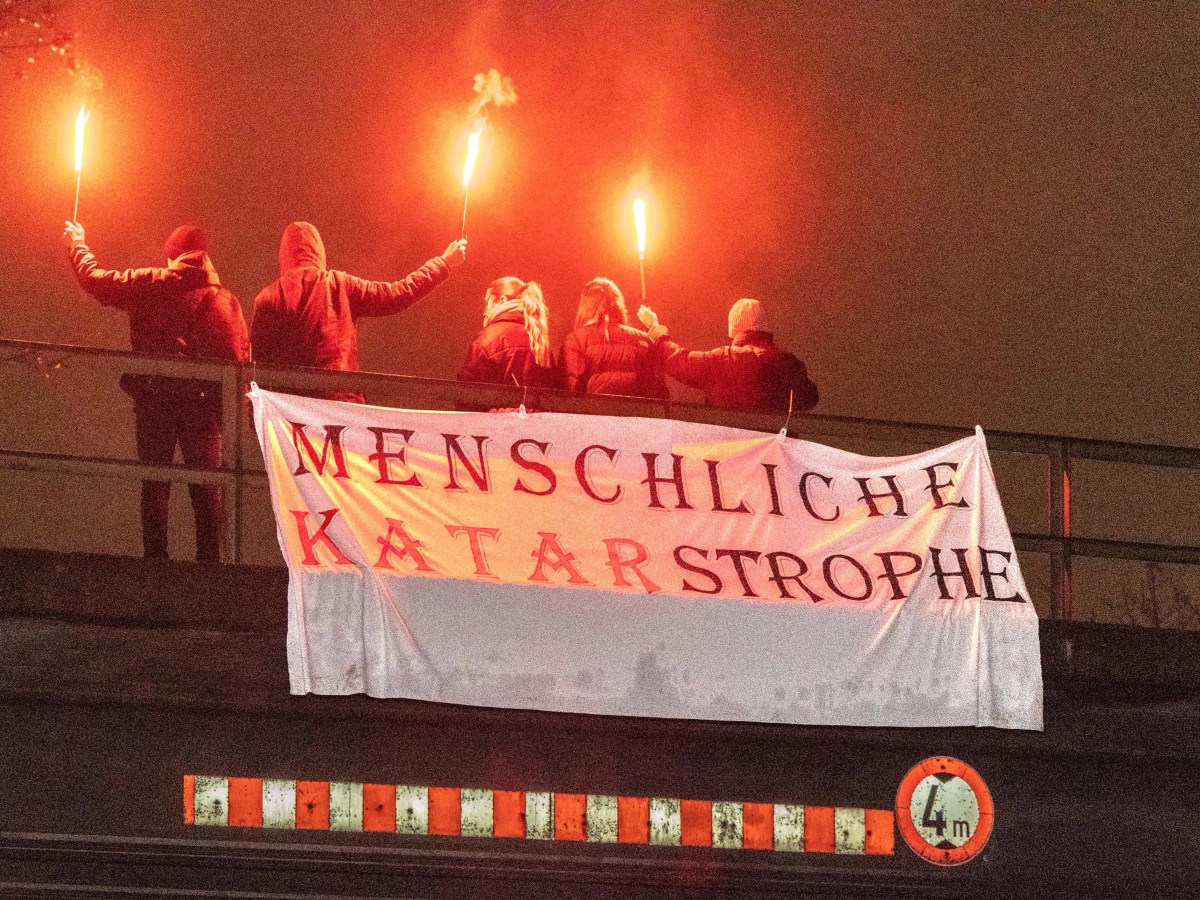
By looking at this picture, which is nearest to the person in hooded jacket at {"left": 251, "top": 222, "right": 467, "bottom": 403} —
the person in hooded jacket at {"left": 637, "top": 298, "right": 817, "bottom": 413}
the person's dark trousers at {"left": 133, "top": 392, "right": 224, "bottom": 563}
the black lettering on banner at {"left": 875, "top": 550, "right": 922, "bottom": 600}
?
the person's dark trousers at {"left": 133, "top": 392, "right": 224, "bottom": 563}

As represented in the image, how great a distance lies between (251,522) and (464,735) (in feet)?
6.13

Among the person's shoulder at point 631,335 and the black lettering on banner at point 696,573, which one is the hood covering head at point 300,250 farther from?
the black lettering on banner at point 696,573

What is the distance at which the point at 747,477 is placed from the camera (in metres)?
9.33

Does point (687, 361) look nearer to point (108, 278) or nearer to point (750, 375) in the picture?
A: point (750, 375)

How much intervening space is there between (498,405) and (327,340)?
3.33ft

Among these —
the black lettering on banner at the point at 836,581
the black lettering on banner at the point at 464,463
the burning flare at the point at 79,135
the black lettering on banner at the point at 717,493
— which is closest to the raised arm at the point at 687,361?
the black lettering on banner at the point at 717,493

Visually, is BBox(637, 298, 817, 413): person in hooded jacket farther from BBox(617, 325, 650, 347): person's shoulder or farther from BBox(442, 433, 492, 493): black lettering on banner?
BBox(442, 433, 492, 493): black lettering on banner

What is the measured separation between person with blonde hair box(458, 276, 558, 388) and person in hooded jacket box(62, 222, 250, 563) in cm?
122

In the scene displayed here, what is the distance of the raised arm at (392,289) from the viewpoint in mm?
9945

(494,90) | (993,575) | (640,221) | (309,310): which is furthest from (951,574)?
(494,90)

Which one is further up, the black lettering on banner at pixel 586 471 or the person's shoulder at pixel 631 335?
the person's shoulder at pixel 631 335

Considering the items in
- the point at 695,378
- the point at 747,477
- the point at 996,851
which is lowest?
the point at 996,851

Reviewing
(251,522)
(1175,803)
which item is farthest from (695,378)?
(1175,803)

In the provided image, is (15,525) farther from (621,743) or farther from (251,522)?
(621,743)
